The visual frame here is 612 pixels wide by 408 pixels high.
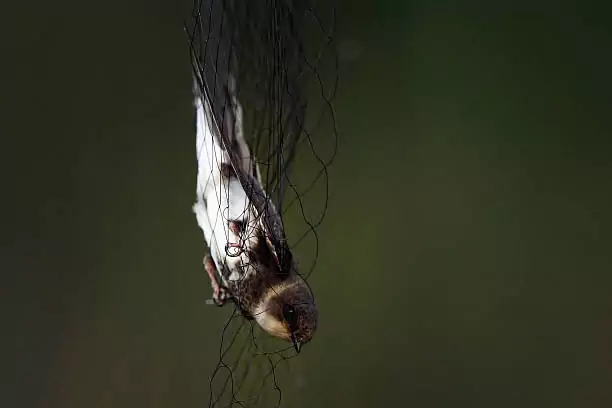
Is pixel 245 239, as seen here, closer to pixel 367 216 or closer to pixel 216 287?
pixel 216 287

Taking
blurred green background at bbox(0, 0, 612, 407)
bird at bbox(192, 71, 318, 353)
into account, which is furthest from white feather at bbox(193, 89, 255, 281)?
blurred green background at bbox(0, 0, 612, 407)

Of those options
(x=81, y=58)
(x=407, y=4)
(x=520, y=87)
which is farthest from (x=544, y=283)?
(x=81, y=58)

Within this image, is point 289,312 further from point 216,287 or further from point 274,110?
point 274,110

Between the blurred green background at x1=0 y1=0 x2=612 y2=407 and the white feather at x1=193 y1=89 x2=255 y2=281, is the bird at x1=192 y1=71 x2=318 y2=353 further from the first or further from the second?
the blurred green background at x1=0 y1=0 x2=612 y2=407

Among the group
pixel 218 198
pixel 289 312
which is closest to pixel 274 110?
pixel 218 198

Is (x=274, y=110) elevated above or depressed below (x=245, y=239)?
above

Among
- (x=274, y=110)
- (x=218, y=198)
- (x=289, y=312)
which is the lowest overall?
(x=289, y=312)

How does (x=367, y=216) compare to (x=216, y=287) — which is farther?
(x=367, y=216)
